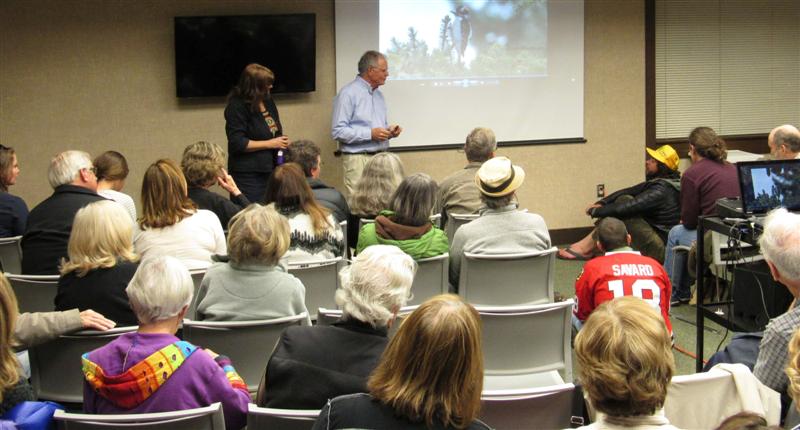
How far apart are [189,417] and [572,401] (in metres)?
1.06

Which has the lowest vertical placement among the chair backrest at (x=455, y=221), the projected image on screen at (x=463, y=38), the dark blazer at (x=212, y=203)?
the chair backrest at (x=455, y=221)

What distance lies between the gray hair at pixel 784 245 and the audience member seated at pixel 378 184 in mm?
2469

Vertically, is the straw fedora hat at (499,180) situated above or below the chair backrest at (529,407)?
above

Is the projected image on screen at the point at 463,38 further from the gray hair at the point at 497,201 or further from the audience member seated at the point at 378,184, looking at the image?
the gray hair at the point at 497,201

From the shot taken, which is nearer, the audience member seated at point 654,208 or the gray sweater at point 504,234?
the gray sweater at point 504,234

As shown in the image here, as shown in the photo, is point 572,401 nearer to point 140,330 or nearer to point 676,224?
point 140,330

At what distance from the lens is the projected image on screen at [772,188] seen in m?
4.64

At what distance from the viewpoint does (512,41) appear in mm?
7988

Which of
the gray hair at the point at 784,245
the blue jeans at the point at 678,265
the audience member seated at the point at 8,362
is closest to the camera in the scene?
the audience member seated at the point at 8,362

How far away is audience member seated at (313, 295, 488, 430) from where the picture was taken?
207cm

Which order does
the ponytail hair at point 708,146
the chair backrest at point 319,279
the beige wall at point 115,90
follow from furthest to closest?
the beige wall at point 115,90 < the ponytail hair at point 708,146 < the chair backrest at point 319,279

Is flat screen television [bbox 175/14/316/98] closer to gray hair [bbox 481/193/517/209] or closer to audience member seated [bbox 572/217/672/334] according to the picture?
gray hair [bbox 481/193/517/209]

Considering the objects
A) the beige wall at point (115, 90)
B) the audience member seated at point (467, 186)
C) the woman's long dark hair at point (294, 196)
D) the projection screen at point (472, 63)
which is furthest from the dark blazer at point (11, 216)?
the projection screen at point (472, 63)

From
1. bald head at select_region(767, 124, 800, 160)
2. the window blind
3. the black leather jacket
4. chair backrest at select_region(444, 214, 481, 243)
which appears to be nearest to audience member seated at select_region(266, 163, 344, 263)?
chair backrest at select_region(444, 214, 481, 243)
